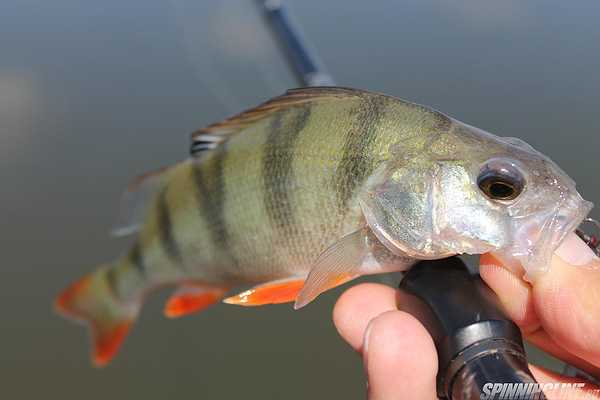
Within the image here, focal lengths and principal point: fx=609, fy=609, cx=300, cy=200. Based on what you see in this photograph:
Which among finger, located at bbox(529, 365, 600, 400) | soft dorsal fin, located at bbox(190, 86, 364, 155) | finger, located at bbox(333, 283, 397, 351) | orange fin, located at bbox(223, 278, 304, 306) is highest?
soft dorsal fin, located at bbox(190, 86, 364, 155)

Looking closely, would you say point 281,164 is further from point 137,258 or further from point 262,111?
point 137,258

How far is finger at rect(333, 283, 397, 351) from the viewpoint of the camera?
1.12 m

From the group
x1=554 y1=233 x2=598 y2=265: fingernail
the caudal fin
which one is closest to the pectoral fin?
x1=554 y1=233 x2=598 y2=265: fingernail

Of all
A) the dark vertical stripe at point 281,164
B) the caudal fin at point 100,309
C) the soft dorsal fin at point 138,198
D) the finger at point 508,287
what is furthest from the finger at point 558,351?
the caudal fin at point 100,309

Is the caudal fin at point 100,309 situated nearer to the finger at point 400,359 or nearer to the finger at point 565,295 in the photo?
the finger at point 400,359

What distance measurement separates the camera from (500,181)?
0.97m

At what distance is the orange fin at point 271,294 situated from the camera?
117 centimetres

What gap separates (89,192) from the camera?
115 inches

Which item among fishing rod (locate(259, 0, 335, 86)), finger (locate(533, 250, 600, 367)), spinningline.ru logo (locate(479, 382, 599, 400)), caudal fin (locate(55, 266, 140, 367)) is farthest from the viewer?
fishing rod (locate(259, 0, 335, 86))

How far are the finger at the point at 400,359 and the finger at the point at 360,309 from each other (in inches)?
5.2

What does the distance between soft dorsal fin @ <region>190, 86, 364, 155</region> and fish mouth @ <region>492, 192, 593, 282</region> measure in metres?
0.38

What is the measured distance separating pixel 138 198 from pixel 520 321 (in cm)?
95

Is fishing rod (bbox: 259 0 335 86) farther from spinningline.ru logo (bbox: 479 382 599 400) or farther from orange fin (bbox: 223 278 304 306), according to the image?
spinningline.ru logo (bbox: 479 382 599 400)

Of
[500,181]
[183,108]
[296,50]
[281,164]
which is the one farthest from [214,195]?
[183,108]
